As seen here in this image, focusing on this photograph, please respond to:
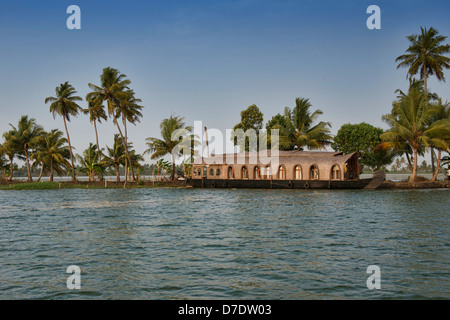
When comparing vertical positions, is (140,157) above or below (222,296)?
above

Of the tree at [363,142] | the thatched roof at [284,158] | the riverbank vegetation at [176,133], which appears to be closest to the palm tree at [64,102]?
the riverbank vegetation at [176,133]

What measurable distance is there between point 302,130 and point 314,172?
34.2ft

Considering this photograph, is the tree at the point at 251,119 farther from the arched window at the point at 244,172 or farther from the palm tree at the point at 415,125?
the palm tree at the point at 415,125

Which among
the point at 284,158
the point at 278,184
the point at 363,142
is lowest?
the point at 278,184

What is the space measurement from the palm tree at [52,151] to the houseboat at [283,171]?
1829 cm

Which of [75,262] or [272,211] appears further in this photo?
[272,211]

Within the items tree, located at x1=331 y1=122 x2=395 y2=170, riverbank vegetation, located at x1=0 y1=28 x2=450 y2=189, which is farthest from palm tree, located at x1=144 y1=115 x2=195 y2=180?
tree, located at x1=331 y1=122 x2=395 y2=170

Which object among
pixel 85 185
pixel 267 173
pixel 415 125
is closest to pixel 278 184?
pixel 267 173

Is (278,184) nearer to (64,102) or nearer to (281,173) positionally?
(281,173)

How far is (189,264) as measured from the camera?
8.94m

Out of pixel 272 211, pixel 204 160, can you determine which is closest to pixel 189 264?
pixel 272 211

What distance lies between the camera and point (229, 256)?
9.70 metres
